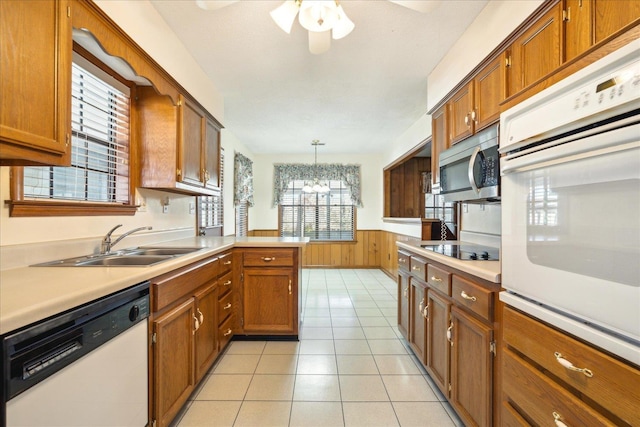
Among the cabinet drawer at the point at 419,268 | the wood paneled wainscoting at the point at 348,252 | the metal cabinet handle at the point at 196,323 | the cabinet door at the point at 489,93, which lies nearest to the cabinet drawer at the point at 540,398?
the cabinet drawer at the point at 419,268

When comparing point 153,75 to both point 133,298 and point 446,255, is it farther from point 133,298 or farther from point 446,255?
point 446,255

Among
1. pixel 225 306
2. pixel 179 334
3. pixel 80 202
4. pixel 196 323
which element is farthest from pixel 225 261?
pixel 80 202

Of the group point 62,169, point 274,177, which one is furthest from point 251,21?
point 274,177

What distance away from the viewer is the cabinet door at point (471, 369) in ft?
4.14

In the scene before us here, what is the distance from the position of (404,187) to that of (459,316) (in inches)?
180

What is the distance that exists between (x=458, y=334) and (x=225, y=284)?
1710 mm

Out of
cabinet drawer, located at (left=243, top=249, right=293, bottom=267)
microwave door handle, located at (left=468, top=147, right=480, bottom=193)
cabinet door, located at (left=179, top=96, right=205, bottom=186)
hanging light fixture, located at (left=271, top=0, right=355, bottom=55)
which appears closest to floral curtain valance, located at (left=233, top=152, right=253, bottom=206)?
cabinet door, located at (left=179, top=96, right=205, bottom=186)

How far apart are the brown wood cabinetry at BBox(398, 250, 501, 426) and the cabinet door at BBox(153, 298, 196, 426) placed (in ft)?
4.86

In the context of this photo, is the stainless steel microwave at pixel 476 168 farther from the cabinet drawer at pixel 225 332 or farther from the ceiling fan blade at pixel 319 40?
the cabinet drawer at pixel 225 332

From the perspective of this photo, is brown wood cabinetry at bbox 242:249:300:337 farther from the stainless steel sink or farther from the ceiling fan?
the ceiling fan

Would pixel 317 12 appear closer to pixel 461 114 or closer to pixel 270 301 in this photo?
pixel 461 114

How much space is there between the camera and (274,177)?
20.8ft

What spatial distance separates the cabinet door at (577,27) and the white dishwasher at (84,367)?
2116mm

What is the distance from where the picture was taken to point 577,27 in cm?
122
